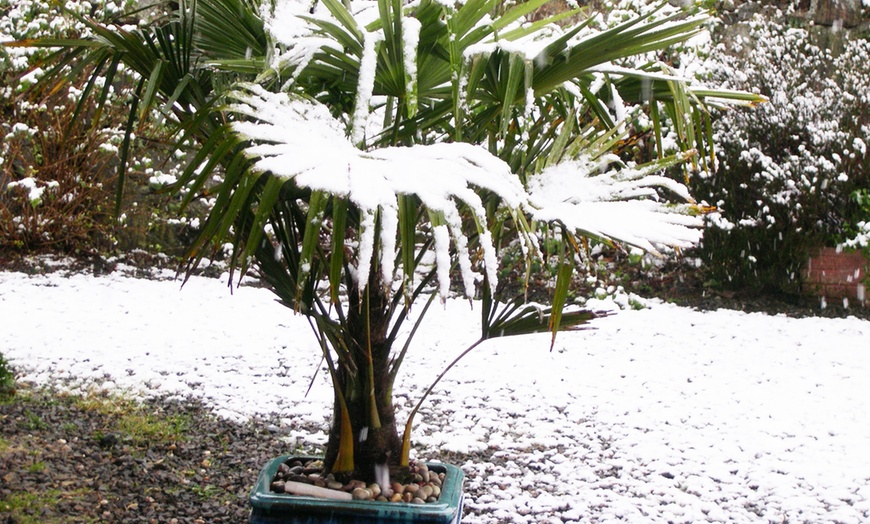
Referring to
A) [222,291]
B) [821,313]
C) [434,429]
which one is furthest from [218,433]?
[821,313]

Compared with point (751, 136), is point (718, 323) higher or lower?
lower

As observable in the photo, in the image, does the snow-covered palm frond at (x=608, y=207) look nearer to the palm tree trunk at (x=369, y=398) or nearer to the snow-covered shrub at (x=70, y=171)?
the palm tree trunk at (x=369, y=398)

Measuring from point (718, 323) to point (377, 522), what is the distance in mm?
4109

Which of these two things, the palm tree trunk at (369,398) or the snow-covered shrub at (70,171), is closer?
the palm tree trunk at (369,398)

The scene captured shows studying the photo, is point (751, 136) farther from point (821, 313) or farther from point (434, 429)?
point (434, 429)

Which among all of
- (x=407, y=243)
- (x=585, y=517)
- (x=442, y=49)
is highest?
(x=442, y=49)

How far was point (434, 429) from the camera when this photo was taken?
144 inches

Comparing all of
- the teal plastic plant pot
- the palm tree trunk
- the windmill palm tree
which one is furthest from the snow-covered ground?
the windmill palm tree

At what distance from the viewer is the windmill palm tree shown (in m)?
1.60

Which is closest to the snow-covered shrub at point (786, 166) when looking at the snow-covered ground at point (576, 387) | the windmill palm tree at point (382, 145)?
the snow-covered ground at point (576, 387)

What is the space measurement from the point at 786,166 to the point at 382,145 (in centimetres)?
458

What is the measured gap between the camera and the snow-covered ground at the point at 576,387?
9.96 ft

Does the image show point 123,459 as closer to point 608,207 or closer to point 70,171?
point 608,207

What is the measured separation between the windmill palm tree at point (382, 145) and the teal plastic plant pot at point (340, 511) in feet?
0.69
